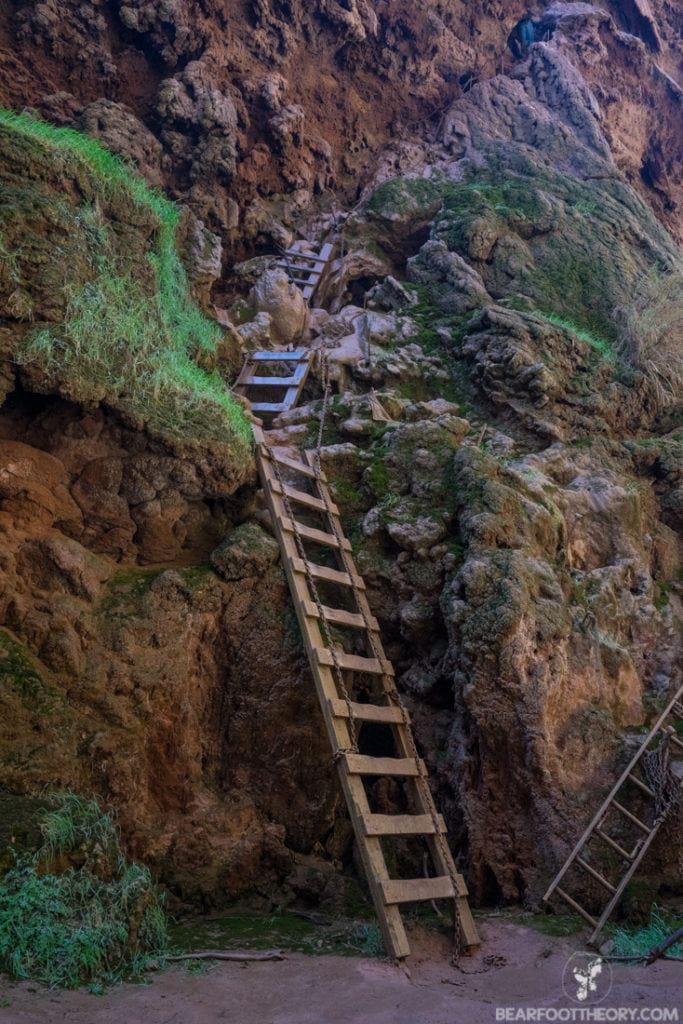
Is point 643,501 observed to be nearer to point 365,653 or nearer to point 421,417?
point 421,417

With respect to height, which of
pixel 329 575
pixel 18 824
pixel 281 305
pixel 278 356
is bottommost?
pixel 18 824

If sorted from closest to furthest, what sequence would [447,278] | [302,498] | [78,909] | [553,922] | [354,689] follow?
[78,909]
[553,922]
[354,689]
[302,498]
[447,278]

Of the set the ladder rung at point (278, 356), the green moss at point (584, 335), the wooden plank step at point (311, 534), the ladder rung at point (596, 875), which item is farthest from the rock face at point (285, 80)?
the ladder rung at point (596, 875)

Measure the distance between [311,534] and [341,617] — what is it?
83 cm

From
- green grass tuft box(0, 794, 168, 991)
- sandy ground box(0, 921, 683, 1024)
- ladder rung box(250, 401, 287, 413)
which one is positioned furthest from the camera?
ladder rung box(250, 401, 287, 413)

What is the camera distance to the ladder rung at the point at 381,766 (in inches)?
212

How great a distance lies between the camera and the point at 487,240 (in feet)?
35.6

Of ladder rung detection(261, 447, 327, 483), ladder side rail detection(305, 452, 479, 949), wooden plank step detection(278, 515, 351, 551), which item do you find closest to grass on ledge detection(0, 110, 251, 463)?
ladder rung detection(261, 447, 327, 483)

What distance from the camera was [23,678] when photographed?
16.8 feet

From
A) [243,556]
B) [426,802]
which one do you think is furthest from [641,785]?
[243,556]

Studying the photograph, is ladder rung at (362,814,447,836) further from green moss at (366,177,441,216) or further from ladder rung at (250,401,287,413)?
green moss at (366,177,441,216)

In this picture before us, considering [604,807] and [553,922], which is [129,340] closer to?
[604,807]

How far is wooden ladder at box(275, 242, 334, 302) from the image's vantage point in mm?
10961

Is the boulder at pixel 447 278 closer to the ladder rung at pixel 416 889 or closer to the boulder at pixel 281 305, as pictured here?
the boulder at pixel 281 305
